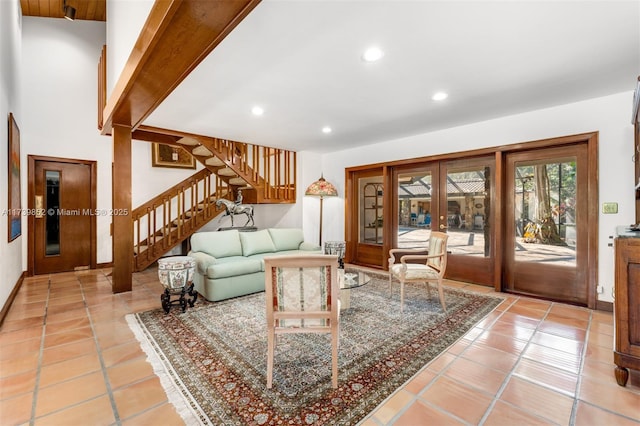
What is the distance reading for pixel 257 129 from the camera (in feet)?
15.2

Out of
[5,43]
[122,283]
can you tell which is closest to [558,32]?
[122,283]

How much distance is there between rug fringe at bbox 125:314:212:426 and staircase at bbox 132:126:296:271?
323 cm

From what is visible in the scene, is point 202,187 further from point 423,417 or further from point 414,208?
point 423,417

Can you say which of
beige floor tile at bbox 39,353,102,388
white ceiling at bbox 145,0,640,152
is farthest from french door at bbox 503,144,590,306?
beige floor tile at bbox 39,353,102,388

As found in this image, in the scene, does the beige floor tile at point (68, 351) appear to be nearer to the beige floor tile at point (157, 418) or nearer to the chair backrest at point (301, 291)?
the beige floor tile at point (157, 418)

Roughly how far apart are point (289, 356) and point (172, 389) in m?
0.83

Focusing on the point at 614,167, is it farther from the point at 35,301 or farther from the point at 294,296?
the point at 35,301

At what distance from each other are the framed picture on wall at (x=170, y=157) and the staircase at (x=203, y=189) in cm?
54

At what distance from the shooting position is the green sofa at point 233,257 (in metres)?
3.57

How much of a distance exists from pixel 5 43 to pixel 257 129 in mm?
3070

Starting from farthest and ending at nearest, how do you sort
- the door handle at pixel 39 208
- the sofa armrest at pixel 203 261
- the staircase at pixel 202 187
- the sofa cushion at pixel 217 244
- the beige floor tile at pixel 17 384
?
the staircase at pixel 202 187 < the door handle at pixel 39 208 < the sofa cushion at pixel 217 244 < the sofa armrest at pixel 203 261 < the beige floor tile at pixel 17 384

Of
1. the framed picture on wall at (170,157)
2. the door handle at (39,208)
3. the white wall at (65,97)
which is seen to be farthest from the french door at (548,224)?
the door handle at (39,208)

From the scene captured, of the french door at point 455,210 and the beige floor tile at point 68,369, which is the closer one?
the beige floor tile at point 68,369

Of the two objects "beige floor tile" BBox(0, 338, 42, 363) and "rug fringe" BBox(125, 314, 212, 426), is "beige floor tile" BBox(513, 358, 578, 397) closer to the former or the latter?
"rug fringe" BBox(125, 314, 212, 426)
